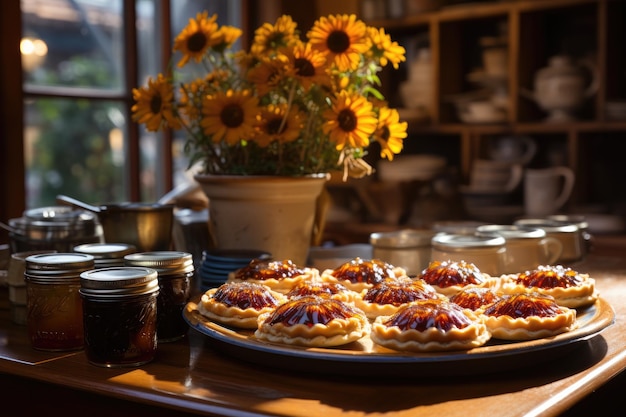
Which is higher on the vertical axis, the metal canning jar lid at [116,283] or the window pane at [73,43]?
the window pane at [73,43]

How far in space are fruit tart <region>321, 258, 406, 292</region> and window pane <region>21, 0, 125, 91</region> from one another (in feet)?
6.09

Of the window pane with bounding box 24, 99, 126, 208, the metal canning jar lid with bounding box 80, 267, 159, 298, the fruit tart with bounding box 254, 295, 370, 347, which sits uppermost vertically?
the window pane with bounding box 24, 99, 126, 208

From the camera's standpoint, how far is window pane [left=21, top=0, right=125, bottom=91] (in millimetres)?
2926

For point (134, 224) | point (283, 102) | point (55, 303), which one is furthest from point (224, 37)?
point (55, 303)

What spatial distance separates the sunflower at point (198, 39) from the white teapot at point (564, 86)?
1.99 meters

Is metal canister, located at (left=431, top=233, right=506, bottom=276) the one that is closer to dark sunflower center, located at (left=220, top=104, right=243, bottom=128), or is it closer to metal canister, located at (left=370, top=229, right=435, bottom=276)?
metal canister, located at (left=370, top=229, right=435, bottom=276)

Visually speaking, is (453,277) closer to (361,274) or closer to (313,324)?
(361,274)

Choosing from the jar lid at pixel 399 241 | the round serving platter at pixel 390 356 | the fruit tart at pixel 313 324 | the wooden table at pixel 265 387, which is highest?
the jar lid at pixel 399 241

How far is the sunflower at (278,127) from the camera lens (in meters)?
1.62

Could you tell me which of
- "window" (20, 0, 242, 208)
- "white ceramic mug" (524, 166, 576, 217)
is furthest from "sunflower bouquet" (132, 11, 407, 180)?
"white ceramic mug" (524, 166, 576, 217)

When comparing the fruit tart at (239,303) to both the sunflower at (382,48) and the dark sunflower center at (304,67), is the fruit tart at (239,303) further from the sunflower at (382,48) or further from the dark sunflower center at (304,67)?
the sunflower at (382,48)

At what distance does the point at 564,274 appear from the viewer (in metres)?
1.37

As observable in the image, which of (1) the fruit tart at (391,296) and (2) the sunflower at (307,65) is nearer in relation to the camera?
(1) the fruit tart at (391,296)

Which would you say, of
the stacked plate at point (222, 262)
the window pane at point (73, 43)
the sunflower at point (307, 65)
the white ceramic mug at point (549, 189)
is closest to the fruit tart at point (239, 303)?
the stacked plate at point (222, 262)
